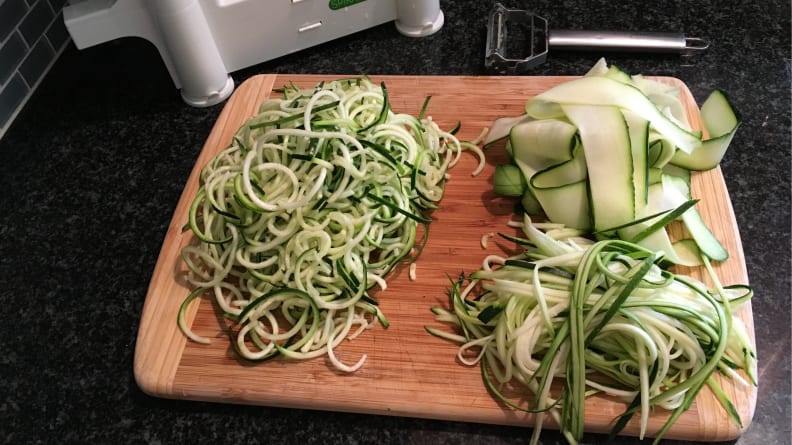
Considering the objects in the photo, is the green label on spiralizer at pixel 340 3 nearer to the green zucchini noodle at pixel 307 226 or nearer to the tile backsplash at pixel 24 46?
the green zucchini noodle at pixel 307 226

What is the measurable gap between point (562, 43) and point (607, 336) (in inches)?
37.2

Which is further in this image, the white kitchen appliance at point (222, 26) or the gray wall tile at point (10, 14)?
the gray wall tile at point (10, 14)

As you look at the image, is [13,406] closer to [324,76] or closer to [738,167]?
[324,76]

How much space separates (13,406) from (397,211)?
894 mm

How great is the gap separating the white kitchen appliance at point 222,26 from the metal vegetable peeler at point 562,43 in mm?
232

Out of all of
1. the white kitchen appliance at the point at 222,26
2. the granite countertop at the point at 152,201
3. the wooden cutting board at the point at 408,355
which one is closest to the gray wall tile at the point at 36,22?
the granite countertop at the point at 152,201

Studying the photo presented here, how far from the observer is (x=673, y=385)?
3.48 feet

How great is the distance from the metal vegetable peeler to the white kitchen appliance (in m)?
0.23

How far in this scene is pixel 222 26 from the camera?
5.24ft

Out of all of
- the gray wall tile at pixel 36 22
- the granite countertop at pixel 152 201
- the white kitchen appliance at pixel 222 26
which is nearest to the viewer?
the granite countertop at pixel 152 201

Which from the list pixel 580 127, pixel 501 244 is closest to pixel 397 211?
pixel 501 244

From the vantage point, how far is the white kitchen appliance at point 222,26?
149 cm

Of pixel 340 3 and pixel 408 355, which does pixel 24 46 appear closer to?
pixel 340 3

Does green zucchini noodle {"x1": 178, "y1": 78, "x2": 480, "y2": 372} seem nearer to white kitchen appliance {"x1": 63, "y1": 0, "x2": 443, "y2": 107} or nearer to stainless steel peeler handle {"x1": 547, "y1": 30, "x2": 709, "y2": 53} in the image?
white kitchen appliance {"x1": 63, "y1": 0, "x2": 443, "y2": 107}
